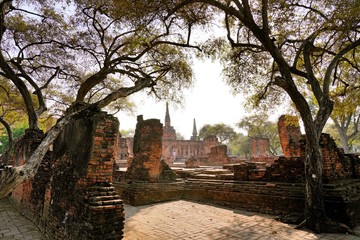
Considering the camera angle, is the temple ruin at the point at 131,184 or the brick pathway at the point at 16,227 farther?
the brick pathway at the point at 16,227

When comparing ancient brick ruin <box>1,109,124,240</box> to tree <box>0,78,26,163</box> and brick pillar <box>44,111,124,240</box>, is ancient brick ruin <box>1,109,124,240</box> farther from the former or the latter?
tree <box>0,78,26,163</box>

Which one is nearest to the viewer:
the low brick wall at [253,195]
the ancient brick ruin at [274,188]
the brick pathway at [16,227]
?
the brick pathway at [16,227]

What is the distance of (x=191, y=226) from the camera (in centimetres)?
566

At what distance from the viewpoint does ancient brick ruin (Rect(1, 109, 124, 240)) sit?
3877 mm

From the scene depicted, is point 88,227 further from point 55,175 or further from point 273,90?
point 273,90

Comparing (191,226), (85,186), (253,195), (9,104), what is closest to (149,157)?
(253,195)

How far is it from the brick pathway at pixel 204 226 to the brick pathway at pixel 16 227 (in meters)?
2.07

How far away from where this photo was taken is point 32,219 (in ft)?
20.7

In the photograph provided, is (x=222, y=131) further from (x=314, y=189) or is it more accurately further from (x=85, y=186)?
(x=85, y=186)

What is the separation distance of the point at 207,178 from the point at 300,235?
5.33 meters

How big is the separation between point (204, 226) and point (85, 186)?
309cm

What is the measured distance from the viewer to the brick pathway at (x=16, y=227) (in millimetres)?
5045

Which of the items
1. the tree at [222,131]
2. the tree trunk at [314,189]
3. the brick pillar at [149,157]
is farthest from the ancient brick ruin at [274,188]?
the tree at [222,131]

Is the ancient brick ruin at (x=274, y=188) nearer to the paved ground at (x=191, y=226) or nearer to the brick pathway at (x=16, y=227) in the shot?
the paved ground at (x=191, y=226)
